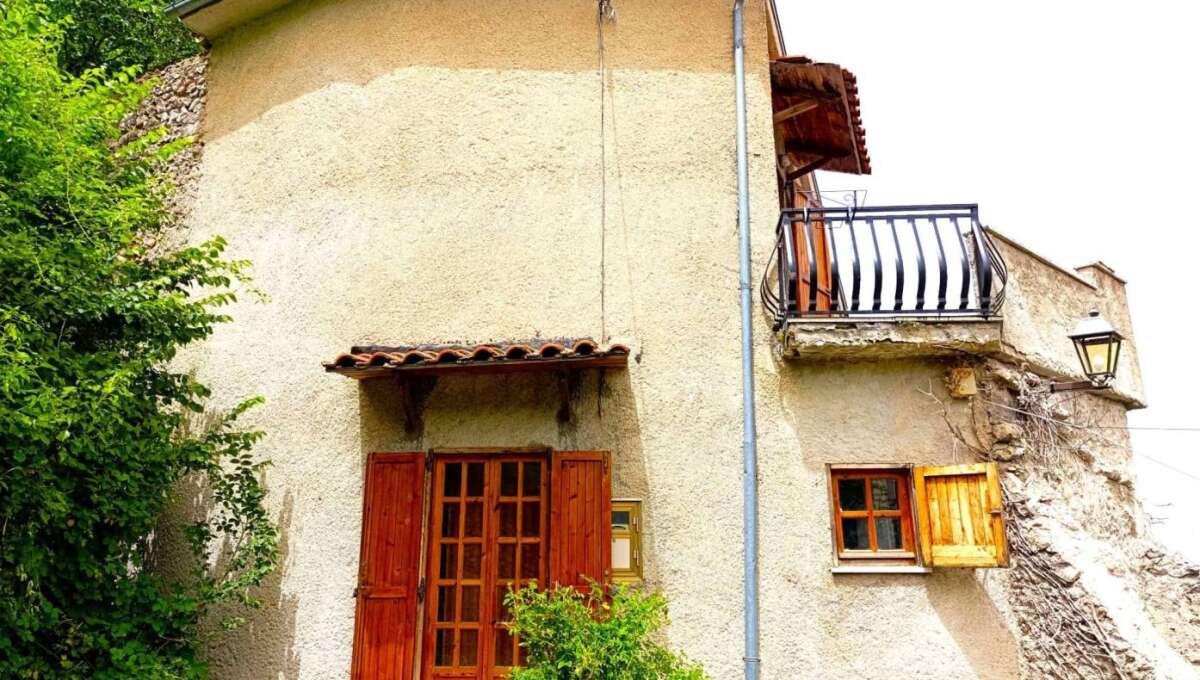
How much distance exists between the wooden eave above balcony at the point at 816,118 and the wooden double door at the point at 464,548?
434 centimetres

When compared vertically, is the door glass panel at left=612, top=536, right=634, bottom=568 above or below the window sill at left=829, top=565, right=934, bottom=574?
above

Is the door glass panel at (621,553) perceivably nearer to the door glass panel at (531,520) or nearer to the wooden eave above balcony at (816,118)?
the door glass panel at (531,520)

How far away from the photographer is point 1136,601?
239 inches

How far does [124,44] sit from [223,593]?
1031cm

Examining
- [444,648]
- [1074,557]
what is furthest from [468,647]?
[1074,557]

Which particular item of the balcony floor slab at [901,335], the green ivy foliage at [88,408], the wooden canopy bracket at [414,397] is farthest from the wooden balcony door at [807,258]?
the green ivy foliage at [88,408]

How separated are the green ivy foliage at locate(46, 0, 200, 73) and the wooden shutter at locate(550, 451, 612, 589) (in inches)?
386

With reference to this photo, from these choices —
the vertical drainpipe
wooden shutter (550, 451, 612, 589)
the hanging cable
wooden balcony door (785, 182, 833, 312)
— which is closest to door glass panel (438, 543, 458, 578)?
wooden shutter (550, 451, 612, 589)

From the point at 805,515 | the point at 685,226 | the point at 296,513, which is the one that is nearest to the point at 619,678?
the point at 805,515

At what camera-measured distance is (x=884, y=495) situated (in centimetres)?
614

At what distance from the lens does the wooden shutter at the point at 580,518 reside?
5.93m

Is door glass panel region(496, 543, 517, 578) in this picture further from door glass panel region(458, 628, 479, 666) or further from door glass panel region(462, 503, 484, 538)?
door glass panel region(458, 628, 479, 666)

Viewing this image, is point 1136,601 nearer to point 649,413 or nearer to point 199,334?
point 649,413

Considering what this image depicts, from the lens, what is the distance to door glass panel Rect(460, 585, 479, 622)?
6.18 m
